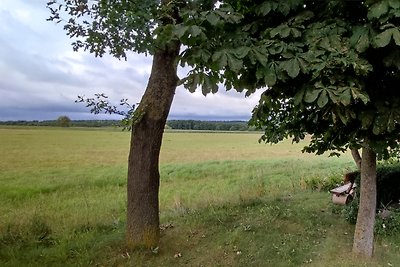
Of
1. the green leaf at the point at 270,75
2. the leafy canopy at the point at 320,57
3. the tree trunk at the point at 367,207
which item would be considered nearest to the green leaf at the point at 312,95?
the leafy canopy at the point at 320,57

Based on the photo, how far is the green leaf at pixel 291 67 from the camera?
101 inches

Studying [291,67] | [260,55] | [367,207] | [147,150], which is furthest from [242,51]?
[367,207]

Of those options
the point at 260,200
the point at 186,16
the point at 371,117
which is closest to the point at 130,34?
the point at 186,16

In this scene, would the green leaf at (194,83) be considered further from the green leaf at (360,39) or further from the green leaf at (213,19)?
the green leaf at (360,39)

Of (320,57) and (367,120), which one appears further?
(367,120)

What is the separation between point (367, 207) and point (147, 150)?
118 inches

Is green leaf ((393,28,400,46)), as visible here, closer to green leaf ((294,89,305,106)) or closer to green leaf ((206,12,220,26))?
green leaf ((294,89,305,106))

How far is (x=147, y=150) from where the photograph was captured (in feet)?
15.3

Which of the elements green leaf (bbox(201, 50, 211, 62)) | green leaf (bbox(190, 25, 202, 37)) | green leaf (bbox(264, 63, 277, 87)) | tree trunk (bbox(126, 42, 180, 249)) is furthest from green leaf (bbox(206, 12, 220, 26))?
tree trunk (bbox(126, 42, 180, 249))

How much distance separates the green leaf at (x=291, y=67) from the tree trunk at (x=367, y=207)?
2255mm

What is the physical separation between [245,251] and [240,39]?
294 centimetres

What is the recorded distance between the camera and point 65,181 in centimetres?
1534

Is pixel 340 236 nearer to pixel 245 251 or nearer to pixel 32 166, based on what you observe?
pixel 245 251

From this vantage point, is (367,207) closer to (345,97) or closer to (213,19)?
(345,97)
